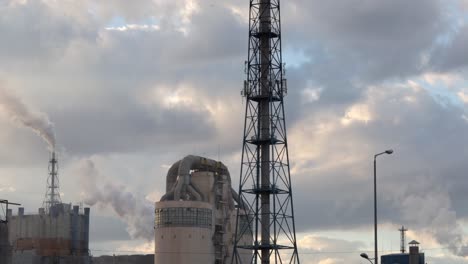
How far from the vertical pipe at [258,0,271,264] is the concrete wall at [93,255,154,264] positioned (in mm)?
77407

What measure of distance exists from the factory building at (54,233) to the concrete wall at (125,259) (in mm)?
5552

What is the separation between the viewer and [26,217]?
193250 millimetres

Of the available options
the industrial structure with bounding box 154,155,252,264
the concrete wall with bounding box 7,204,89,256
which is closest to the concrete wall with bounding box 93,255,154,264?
the concrete wall with bounding box 7,204,89,256

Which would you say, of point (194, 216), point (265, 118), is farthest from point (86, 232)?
point (265, 118)

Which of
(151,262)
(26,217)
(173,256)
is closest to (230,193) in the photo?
(173,256)

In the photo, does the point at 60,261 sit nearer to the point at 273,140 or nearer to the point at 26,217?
the point at 26,217

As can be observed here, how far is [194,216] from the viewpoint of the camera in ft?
503

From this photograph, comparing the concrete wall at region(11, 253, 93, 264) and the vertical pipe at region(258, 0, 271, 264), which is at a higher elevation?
the vertical pipe at region(258, 0, 271, 264)

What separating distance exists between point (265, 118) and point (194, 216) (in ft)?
140

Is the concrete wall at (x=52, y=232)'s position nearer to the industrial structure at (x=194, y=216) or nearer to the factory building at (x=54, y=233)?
the factory building at (x=54, y=233)

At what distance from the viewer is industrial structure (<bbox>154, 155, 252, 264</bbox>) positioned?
502 ft

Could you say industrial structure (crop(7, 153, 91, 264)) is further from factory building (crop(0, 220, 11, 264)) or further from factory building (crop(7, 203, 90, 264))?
factory building (crop(0, 220, 11, 264))

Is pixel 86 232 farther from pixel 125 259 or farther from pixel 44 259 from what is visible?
pixel 44 259

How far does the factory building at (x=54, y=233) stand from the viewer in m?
190
